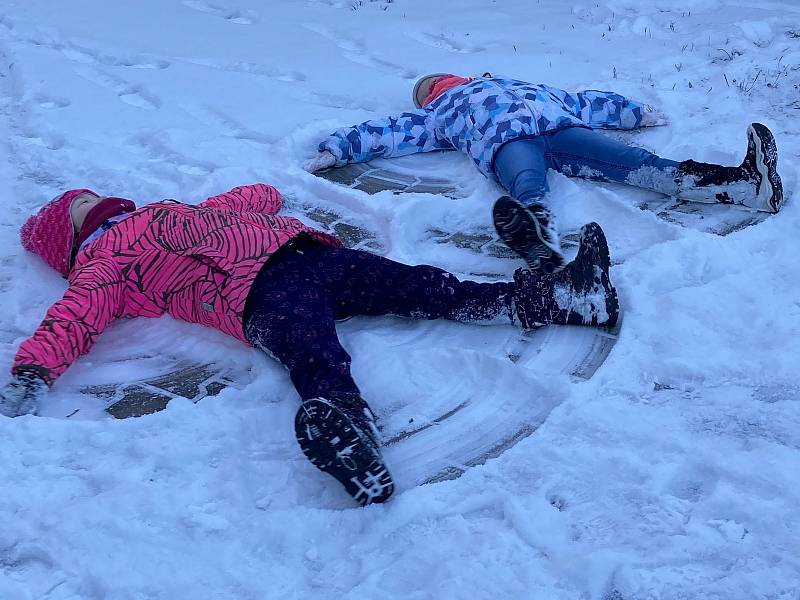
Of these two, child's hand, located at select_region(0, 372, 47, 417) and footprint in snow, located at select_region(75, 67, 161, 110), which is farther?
footprint in snow, located at select_region(75, 67, 161, 110)

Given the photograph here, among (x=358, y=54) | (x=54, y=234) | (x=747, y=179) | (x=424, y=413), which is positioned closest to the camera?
(x=424, y=413)

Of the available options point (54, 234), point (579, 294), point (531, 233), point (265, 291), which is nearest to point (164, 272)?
point (265, 291)

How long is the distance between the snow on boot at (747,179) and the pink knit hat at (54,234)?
2620 mm

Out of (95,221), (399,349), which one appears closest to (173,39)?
(95,221)

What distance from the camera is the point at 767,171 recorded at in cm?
329

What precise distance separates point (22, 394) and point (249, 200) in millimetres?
1439

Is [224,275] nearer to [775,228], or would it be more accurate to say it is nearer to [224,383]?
[224,383]

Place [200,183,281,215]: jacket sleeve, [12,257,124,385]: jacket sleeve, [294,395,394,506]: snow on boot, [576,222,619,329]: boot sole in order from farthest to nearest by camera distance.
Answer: [200,183,281,215]: jacket sleeve < [576,222,619,329]: boot sole < [12,257,124,385]: jacket sleeve < [294,395,394,506]: snow on boot

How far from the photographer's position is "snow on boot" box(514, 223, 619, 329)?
2691 mm

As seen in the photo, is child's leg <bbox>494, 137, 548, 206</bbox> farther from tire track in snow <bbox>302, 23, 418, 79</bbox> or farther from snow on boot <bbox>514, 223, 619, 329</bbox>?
tire track in snow <bbox>302, 23, 418, 79</bbox>

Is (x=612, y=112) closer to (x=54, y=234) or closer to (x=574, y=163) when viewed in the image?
(x=574, y=163)

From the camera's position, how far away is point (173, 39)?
6203 mm

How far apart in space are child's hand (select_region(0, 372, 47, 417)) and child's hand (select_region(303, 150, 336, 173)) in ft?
6.57

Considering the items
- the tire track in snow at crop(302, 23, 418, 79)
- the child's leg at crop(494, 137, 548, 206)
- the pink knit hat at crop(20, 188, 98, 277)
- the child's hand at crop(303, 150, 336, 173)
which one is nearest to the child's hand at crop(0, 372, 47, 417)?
the pink knit hat at crop(20, 188, 98, 277)
